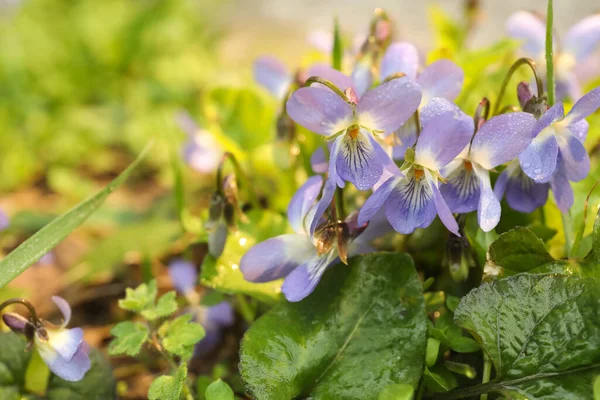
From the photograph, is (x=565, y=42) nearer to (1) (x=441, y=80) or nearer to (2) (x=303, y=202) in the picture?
(1) (x=441, y=80)

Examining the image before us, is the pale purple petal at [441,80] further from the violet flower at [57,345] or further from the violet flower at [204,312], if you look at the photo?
the violet flower at [57,345]

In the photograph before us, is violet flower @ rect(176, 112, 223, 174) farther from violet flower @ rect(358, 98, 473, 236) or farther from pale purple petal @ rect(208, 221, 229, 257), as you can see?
violet flower @ rect(358, 98, 473, 236)

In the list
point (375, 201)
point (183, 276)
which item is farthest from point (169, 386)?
point (183, 276)

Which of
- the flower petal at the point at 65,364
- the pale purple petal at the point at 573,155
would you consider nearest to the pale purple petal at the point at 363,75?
the pale purple petal at the point at 573,155

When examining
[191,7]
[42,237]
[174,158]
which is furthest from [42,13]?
[42,237]

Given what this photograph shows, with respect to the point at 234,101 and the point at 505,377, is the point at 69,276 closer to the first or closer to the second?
the point at 234,101

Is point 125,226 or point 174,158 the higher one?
point 174,158

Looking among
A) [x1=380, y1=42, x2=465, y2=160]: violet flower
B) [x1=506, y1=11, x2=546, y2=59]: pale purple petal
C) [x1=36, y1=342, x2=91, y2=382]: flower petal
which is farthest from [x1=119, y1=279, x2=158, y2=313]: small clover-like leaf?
[x1=506, y1=11, x2=546, y2=59]: pale purple petal
